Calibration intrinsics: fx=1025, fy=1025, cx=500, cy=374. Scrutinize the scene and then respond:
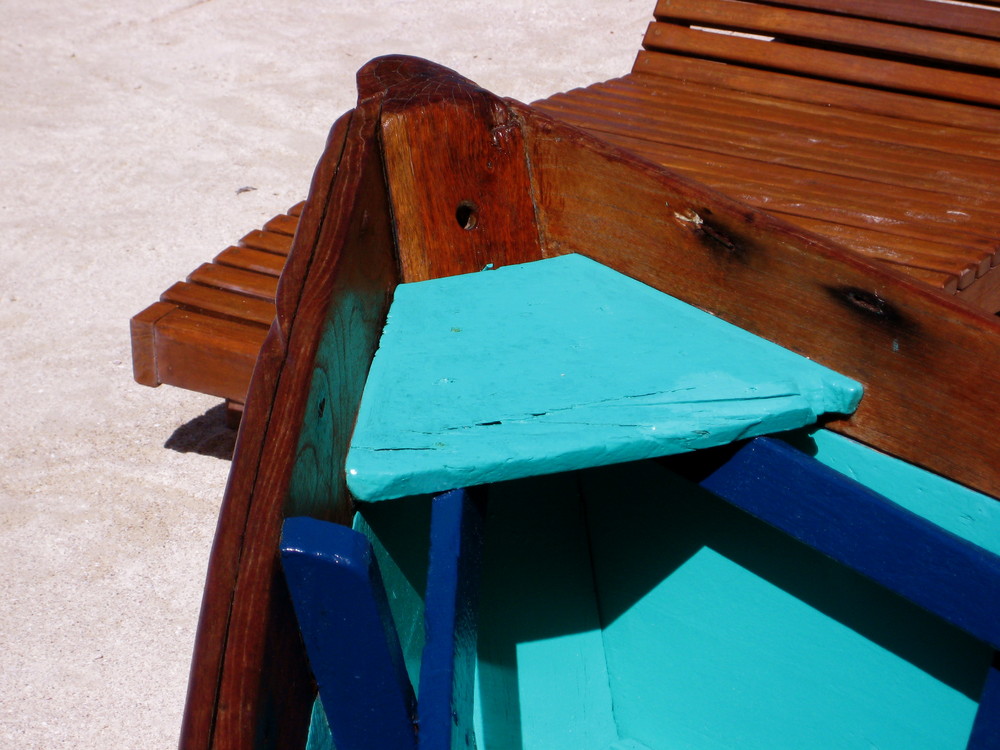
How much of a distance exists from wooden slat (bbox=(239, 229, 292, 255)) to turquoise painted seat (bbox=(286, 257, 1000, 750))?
1273mm

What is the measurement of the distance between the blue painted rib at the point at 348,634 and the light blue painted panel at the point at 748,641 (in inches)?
29.2

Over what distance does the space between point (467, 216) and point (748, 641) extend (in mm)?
807

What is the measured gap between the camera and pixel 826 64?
10.4 ft

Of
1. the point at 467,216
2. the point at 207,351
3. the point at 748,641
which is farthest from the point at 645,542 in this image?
the point at 207,351

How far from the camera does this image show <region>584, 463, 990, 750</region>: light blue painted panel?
1.45 meters

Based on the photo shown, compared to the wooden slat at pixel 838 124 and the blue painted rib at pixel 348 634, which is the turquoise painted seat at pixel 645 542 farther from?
the wooden slat at pixel 838 124

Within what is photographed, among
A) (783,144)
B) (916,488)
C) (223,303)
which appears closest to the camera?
(916,488)

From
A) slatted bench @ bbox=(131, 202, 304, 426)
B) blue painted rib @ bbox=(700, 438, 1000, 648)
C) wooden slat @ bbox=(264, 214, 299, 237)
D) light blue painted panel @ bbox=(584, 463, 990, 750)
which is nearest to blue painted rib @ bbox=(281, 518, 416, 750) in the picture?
blue painted rib @ bbox=(700, 438, 1000, 648)

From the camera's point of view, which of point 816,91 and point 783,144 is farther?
point 816,91

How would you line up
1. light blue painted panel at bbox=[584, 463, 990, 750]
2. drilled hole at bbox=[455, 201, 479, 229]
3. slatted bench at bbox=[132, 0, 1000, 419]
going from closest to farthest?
1. light blue painted panel at bbox=[584, 463, 990, 750]
2. drilled hole at bbox=[455, 201, 479, 229]
3. slatted bench at bbox=[132, 0, 1000, 419]

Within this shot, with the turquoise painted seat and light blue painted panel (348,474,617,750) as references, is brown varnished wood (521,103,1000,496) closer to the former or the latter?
the turquoise painted seat

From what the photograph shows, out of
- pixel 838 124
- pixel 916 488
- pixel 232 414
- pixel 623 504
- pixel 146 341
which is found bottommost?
pixel 232 414

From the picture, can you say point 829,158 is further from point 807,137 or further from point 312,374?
point 312,374

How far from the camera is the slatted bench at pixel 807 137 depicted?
2180 millimetres
